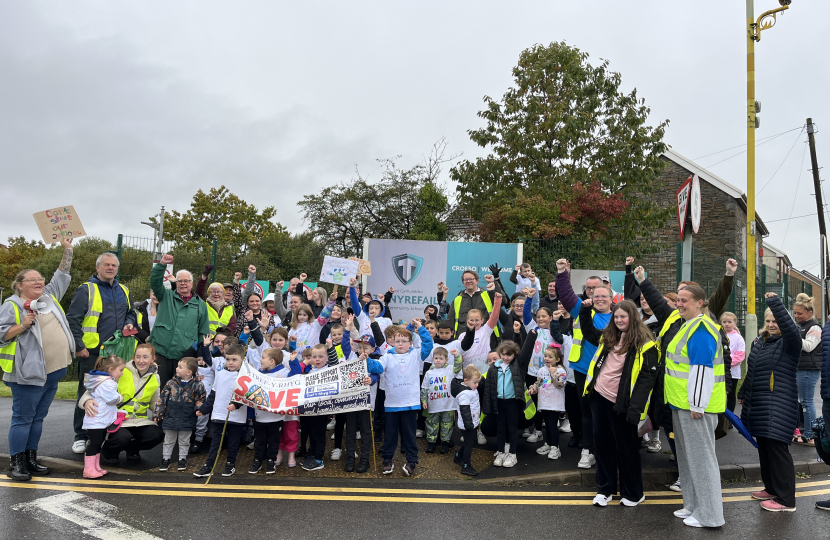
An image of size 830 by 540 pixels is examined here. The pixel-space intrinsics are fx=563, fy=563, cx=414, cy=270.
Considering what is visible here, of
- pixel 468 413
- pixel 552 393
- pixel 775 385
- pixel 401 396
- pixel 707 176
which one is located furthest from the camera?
pixel 707 176

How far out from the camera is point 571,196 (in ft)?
50.8

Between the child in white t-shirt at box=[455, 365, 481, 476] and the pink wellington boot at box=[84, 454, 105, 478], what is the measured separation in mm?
3704

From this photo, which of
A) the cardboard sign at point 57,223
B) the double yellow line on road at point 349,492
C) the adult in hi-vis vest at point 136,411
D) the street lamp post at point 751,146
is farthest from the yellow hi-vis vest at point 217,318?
the street lamp post at point 751,146

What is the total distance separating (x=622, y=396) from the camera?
4.84 m

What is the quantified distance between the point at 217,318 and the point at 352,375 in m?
2.49

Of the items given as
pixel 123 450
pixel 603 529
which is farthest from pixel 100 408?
pixel 603 529

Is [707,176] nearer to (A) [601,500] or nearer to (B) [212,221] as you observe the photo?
(A) [601,500]

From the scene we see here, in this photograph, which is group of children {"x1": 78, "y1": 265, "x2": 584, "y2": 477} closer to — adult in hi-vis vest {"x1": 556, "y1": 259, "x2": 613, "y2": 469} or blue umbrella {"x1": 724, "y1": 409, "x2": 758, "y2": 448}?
adult in hi-vis vest {"x1": 556, "y1": 259, "x2": 613, "y2": 469}

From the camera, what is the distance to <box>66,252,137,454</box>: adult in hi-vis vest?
21.2 feet

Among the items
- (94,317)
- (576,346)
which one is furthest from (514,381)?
(94,317)

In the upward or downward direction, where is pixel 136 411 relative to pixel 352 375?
downward

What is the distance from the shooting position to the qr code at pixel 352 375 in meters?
6.08

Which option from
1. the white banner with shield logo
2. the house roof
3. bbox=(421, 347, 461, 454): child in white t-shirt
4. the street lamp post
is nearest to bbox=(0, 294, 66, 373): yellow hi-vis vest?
bbox=(421, 347, 461, 454): child in white t-shirt

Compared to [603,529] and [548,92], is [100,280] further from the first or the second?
[548,92]
